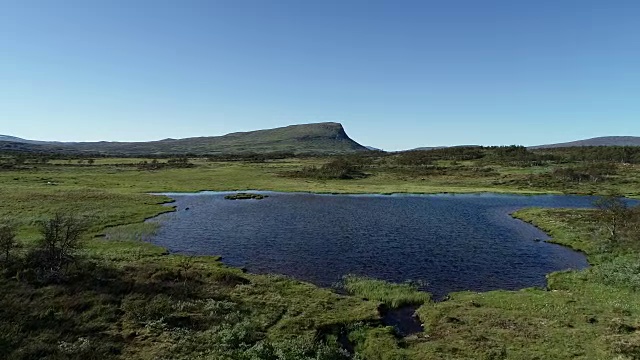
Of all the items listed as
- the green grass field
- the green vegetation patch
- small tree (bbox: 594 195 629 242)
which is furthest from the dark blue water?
small tree (bbox: 594 195 629 242)

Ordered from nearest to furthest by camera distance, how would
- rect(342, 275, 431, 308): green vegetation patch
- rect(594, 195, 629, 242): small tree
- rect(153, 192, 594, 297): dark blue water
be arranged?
rect(342, 275, 431, 308): green vegetation patch → rect(153, 192, 594, 297): dark blue water → rect(594, 195, 629, 242): small tree

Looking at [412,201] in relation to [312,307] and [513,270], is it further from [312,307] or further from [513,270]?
[312,307]

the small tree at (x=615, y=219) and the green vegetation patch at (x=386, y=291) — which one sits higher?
the small tree at (x=615, y=219)

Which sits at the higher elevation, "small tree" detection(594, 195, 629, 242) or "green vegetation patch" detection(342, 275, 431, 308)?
"small tree" detection(594, 195, 629, 242)

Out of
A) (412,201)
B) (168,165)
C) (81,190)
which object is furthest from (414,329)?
(168,165)

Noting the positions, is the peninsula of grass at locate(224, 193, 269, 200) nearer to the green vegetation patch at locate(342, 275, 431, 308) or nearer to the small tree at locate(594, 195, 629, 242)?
the green vegetation patch at locate(342, 275, 431, 308)

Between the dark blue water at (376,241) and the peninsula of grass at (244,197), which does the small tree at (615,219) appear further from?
the peninsula of grass at (244,197)

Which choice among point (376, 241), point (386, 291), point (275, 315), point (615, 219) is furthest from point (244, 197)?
point (615, 219)

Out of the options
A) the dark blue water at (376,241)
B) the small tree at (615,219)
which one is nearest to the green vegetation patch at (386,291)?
the dark blue water at (376,241)

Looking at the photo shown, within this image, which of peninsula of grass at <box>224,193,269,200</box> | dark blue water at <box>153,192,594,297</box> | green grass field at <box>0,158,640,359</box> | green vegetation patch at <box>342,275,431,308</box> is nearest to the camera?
green grass field at <box>0,158,640,359</box>
